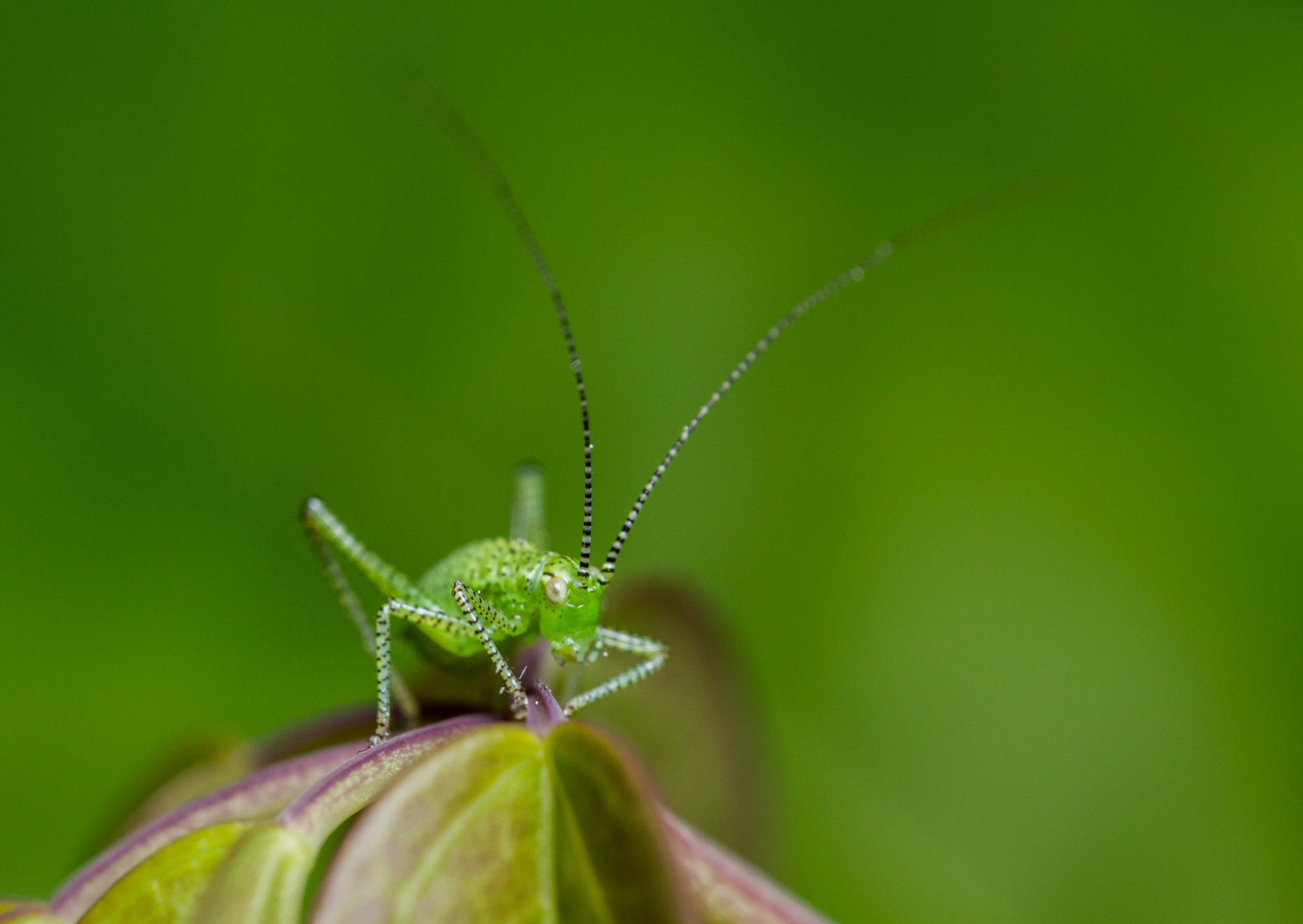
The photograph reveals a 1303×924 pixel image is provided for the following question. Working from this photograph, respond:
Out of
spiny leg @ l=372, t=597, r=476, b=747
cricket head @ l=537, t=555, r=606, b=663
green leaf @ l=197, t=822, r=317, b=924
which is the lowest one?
cricket head @ l=537, t=555, r=606, b=663

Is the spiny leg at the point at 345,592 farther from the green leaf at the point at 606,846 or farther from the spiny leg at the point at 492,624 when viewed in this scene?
the green leaf at the point at 606,846

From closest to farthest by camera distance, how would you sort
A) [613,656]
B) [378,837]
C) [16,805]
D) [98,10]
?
[378,837], [613,656], [16,805], [98,10]

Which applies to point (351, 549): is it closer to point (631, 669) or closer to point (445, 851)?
point (631, 669)

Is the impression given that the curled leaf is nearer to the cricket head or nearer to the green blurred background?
the cricket head

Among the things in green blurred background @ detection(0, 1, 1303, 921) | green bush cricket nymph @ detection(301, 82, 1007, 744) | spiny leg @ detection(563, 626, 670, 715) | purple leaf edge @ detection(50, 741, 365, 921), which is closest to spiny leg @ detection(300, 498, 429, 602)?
green bush cricket nymph @ detection(301, 82, 1007, 744)

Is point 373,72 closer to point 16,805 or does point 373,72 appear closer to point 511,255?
point 511,255

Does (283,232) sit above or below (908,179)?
above

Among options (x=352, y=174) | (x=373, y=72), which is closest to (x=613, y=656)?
(x=352, y=174)
